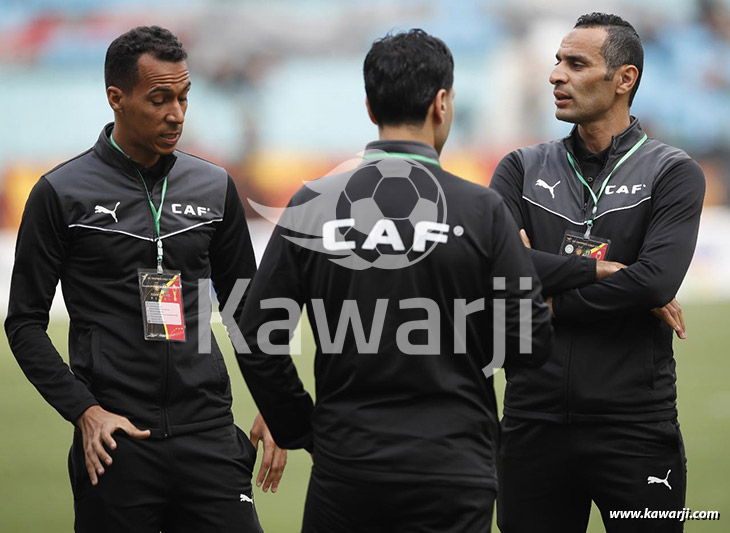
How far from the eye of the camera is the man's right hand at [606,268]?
297 cm

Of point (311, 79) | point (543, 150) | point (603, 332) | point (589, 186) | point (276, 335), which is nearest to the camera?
point (276, 335)

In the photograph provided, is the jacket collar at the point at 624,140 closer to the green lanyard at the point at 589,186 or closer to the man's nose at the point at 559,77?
the green lanyard at the point at 589,186

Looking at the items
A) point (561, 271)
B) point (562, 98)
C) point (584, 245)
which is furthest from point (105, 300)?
point (562, 98)

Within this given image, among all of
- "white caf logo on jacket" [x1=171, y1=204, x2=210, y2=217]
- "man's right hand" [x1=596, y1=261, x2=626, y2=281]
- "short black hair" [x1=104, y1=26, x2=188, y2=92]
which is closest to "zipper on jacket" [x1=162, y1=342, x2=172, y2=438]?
"white caf logo on jacket" [x1=171, y1=204, x2=210, y2=217]

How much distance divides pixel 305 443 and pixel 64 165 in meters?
1.05

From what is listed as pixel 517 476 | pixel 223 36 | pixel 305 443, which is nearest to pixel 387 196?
pixel 305 443

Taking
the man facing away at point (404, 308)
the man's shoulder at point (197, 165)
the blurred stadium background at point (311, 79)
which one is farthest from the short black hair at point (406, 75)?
the blurred stadium background at point (311, 79)

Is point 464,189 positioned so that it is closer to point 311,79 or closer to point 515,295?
point 515,295

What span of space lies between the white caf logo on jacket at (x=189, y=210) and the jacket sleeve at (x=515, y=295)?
39.1 inches

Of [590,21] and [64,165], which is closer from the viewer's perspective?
[64,165]

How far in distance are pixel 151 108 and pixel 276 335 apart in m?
0.85

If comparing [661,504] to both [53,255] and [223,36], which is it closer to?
[53,255]

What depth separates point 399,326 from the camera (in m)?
2.25

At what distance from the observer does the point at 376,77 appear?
2297 millimetres
